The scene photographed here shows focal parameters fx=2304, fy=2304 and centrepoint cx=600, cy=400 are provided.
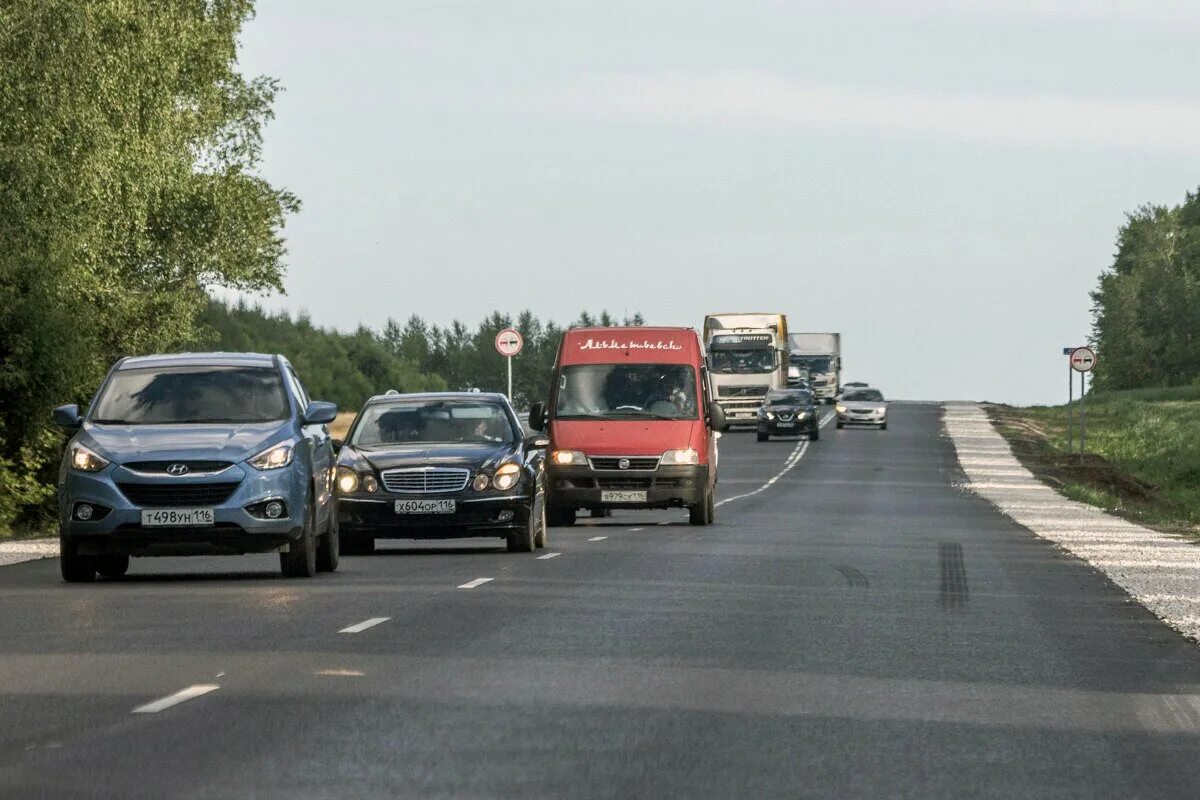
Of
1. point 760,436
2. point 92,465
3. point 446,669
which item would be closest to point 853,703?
point 446,669

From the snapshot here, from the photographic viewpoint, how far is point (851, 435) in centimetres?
8350

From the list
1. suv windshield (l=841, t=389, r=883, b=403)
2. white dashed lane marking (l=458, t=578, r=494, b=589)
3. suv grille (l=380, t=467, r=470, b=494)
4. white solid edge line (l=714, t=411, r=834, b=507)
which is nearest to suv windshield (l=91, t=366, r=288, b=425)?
white dashed lane marking (l=458, t=578, r=494, b=589)

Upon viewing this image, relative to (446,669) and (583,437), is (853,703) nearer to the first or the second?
(446,669)

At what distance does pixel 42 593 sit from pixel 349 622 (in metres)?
3.56

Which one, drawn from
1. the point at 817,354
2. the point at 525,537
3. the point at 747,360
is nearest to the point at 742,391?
the point at 747,360

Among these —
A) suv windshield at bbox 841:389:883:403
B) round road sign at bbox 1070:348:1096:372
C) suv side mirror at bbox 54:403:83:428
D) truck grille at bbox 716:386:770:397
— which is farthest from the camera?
suv windshield at bbox 841:389:883:403

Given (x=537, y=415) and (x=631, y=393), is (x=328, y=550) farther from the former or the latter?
(x=631, y=393)

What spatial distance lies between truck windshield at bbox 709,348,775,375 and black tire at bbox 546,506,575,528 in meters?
40.8

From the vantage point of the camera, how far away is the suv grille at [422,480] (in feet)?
71.6

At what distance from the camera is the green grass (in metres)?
47.9

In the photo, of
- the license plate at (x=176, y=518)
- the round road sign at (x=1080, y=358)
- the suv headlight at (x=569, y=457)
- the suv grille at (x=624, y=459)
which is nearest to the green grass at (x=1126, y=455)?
the round road sign at (x=1080, y=358)

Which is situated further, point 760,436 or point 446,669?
point 760,436

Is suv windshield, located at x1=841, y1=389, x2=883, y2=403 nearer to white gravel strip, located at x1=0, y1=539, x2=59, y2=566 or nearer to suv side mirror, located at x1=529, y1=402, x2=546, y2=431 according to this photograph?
suv side mirror, located at x1=529, y1=402, x2=546, y2=431

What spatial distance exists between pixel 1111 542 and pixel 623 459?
20.3ft
